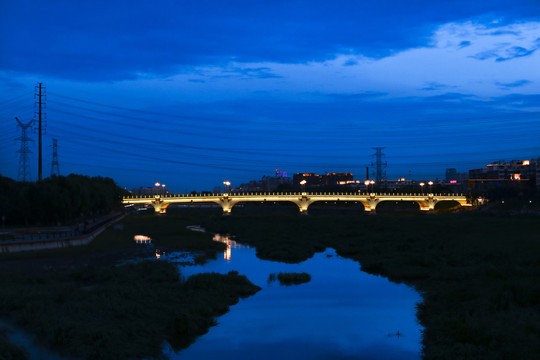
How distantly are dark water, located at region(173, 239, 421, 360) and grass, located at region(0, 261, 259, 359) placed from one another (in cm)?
101

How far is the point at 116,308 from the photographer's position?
19.4 metres

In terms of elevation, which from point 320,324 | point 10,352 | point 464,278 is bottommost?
point 320,324

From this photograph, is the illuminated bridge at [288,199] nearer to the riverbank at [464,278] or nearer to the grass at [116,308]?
the riverbank at [464,278]

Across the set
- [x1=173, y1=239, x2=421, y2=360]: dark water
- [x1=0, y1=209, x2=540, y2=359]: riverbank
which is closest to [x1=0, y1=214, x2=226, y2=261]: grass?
[x1=0, y1=209, x2=540, y2=359]: riverbank

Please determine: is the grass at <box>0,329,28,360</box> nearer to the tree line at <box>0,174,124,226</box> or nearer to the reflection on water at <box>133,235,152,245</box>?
the reflection on water at <box>133,235,152,245</box>

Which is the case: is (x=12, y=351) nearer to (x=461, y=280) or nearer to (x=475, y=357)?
(x=475, y=357)

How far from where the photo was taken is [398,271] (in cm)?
3241

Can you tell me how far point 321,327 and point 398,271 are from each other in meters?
13.5

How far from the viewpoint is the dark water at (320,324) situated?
17803 millimetres

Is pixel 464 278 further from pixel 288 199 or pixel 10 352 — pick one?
pixel 288 199

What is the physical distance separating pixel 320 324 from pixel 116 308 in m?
9.31

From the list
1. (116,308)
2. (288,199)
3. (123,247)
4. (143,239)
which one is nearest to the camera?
(116,308)

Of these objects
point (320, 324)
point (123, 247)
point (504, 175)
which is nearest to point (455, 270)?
point (320, 324)

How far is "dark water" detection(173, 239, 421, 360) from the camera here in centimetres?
1780
